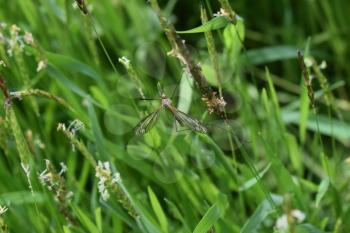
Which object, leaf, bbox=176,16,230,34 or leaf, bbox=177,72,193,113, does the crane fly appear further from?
leaf, bbox=177,72,193,113

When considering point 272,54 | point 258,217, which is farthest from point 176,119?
point 272,54

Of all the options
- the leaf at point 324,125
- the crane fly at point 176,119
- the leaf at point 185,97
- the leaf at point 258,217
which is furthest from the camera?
the leaf at point 324,125

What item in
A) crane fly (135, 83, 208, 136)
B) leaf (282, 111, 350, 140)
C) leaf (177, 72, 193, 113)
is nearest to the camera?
crane fly (135, 83, 208, 136)

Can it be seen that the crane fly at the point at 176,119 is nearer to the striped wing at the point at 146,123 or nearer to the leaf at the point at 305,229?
the striped wing at the point at 146,123

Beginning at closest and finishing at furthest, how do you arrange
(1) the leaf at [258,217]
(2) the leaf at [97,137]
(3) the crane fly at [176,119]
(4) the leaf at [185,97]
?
(3) the crane fly at [176,119], (1) the leaf at [258,217], (2) the leaf at [97,137], (4) the leaf at [185,97]

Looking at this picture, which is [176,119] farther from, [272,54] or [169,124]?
[272,54]

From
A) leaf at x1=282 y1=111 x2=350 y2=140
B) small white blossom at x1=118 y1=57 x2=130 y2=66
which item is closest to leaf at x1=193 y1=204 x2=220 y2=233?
small white blossom at x1=118 y1=57 x2=130 y2=66

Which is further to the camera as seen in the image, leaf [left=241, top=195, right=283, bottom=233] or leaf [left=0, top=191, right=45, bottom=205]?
leaf [left=0, top=191, right=45, bottom=205]

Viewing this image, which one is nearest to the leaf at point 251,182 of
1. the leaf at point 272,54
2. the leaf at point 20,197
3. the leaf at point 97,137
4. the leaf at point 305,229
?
the leaf at point 305,229
